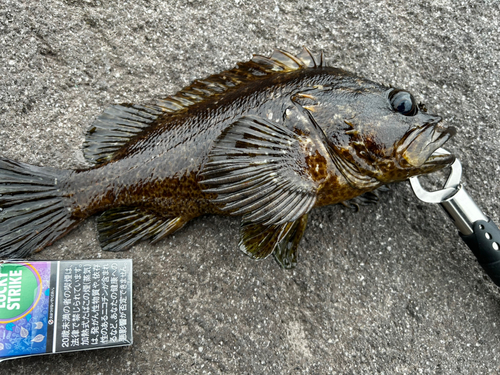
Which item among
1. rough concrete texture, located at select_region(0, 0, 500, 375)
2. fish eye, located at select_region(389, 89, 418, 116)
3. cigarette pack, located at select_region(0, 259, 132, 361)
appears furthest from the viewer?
rough concrete texture, located at select_region(0, 0, 500, 375)

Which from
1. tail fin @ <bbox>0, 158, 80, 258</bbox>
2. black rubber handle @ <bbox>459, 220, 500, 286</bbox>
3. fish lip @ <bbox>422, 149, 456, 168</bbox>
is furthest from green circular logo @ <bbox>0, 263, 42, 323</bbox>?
black rubber handle @ <bbox>459, 220, 500, 286</bbox>

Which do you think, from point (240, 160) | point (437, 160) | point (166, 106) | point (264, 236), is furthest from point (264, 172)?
point (437, 160)

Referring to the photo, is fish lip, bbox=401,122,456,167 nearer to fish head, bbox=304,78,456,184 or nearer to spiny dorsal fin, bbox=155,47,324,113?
fish head, bbox=304,78,456,184

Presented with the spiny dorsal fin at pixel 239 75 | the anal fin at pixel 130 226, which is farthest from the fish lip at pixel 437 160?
the anal fin at pixel 130 226

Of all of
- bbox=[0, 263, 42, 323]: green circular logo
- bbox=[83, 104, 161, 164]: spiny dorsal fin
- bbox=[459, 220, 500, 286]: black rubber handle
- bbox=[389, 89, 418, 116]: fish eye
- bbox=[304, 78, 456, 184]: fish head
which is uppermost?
bbox=[389, 89, 418, 116]: fish eye

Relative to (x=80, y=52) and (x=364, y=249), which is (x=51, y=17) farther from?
(x=364, y=249)

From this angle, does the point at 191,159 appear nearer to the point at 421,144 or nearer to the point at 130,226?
the point at 130,226
